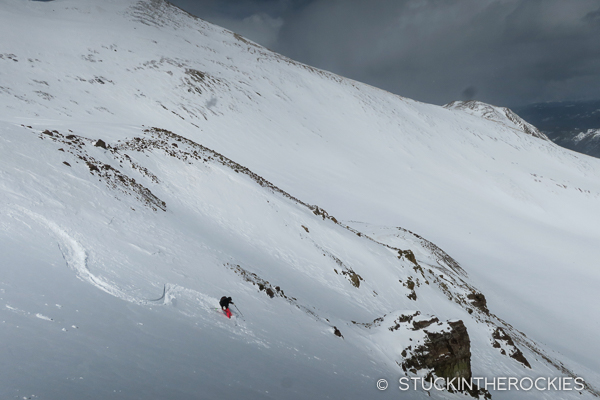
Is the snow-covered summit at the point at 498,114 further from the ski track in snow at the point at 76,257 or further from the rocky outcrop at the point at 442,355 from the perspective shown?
the ski track in snow at the point at 76,257

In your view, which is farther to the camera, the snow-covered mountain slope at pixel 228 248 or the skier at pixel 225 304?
the skier at pixel 225 304

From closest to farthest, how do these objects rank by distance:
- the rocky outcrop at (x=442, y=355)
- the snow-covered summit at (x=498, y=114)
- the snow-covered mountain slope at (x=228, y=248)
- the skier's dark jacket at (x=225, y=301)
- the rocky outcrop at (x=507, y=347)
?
the snow-covered mountain slope at (x=228, y=248) → the skier's dark jacket at (x=225, y=301) → the rocky outcrop at (x=442, y=355) → the rocky outcrop at (x=507, y=347) → the snow-covered summit at (x=498, y=114)

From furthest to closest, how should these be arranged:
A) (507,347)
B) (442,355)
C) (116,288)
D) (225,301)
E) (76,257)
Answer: (507,347), (442,355), (225,301), (76,257), (116,288)

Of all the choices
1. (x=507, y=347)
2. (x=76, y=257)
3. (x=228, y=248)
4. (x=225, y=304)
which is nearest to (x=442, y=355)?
(x=225, y=304)

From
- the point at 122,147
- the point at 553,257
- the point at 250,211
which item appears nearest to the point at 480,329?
the point at 250,211

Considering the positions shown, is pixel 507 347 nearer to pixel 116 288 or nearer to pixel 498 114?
pixel 116 288

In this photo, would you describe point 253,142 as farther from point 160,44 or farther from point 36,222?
point 36,222

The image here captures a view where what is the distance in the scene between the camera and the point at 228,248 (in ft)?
48.1

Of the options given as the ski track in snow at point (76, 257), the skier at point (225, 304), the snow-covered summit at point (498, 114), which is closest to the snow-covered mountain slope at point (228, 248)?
Answer: the ski track in snow at point (76, 257)

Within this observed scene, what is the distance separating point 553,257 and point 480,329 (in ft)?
97.4

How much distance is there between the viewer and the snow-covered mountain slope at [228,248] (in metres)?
6.82

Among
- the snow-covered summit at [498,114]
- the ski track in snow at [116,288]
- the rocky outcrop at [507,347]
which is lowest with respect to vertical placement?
the ski track in snow at [116,288]

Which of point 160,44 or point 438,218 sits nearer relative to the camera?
point 438,218

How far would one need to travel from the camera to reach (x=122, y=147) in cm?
1884
